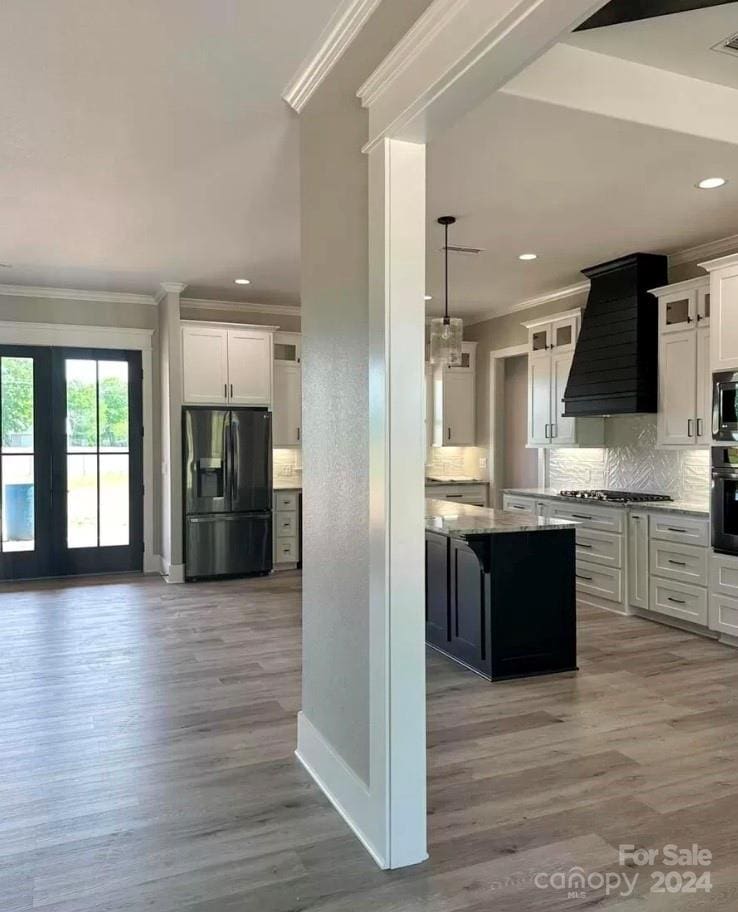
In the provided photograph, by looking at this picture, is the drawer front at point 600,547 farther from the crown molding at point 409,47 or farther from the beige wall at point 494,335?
the crown molding at point 409,47

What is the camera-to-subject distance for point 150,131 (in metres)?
3.15

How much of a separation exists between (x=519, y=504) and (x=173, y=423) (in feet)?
10.9

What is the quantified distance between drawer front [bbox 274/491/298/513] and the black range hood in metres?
3.02

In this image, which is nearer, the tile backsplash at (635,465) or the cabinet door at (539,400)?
the tile backsplash at (635,465)

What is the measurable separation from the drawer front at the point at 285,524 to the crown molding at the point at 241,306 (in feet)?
7.07

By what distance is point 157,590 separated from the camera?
612 cm

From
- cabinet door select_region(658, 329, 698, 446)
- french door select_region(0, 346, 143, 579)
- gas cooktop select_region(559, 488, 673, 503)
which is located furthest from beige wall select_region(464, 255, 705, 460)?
french door select_region(0, 346, 143, 579)

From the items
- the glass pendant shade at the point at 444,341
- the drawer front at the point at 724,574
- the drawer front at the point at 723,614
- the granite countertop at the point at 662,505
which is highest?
the glass pendant shade at the point at 444,341

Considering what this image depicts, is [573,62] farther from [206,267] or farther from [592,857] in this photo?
[206,267]

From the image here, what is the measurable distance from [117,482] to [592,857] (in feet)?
18.6

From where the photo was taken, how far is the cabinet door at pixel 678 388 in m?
4.92

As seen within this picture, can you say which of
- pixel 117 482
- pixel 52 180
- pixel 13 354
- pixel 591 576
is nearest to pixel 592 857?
pixel 591 576

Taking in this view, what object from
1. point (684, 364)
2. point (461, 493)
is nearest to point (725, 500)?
point (684, 364)

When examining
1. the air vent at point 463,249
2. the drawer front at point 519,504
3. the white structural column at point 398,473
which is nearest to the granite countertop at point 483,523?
the white structural column at point 398,473
